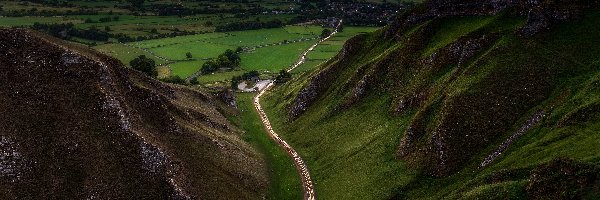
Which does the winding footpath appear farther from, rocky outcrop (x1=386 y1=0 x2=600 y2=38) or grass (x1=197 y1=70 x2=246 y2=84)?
grass (x1=197 y1=70 x2=246 y2=84)

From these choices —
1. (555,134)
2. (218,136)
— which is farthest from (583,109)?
(218,136)

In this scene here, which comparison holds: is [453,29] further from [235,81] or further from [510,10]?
[235,81]

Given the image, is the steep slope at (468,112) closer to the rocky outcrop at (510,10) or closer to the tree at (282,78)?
the rocky outcrop at (510,10)

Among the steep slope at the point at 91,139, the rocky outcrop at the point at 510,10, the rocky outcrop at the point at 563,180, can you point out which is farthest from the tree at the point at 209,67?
the rocky outcrop at the point at 563,180

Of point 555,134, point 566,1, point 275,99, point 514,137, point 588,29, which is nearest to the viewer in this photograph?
→ point 555,134

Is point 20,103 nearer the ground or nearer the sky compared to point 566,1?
nearer the ground

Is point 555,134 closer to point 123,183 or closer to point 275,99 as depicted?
point 123,183

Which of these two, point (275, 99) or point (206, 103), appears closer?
point (206, 103)
